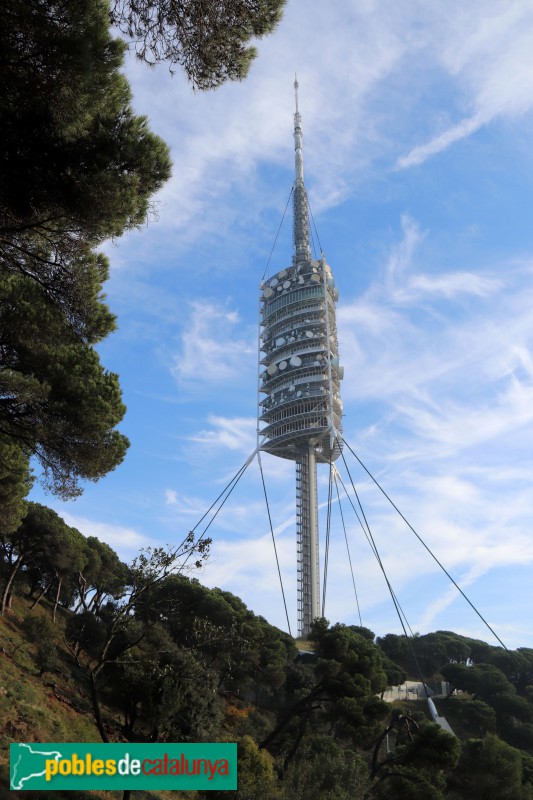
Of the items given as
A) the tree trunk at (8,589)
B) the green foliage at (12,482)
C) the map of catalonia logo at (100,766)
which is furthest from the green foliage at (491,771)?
the tree trunk at (8,589)

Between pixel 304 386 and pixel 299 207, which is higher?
pixel 299 207

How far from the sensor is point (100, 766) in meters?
13.7

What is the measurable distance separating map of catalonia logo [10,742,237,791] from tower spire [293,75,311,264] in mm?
63431

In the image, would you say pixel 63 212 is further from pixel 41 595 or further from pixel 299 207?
pixel 299 207

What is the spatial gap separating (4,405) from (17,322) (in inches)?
89.6

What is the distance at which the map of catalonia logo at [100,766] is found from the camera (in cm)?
1361

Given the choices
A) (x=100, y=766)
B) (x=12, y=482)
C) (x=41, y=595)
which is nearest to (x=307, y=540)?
(x=41, y=595)

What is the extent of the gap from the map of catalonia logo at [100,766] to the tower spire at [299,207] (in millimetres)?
63431

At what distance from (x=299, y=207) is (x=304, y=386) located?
77.1 ft

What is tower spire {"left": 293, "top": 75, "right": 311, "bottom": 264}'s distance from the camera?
73812 mm

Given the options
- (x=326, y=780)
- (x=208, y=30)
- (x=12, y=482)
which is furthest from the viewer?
(x=12, y=482)

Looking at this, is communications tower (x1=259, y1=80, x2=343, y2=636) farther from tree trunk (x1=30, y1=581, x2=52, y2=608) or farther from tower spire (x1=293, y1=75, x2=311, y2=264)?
tree trunk (x1=30, y1=581, x2=52, y2=608)

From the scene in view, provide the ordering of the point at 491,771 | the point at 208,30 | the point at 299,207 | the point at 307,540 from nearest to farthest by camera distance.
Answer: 1. the point at 208,30
2. the point at 491,771
3. the point at 307,540
4. the point at 299,207

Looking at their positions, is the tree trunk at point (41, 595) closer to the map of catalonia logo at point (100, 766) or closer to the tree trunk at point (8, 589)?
the tree trunk at point (8, 589)
